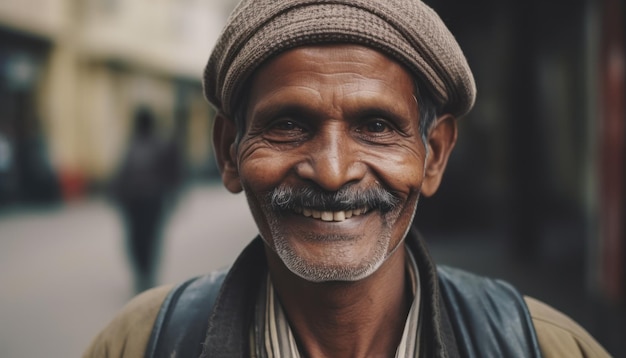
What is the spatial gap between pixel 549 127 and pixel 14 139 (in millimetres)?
11440

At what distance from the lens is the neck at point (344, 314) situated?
5.98 ft

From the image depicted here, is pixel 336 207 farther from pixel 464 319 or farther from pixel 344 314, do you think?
pixel 464 319

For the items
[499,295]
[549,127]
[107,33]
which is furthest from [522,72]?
[107,33]

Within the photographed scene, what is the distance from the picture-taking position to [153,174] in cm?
705

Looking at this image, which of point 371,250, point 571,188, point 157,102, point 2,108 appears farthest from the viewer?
point 157,102

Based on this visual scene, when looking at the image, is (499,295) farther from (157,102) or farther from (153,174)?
(157,102)

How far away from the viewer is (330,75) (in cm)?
168

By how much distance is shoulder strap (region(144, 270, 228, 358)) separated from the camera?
1.77m

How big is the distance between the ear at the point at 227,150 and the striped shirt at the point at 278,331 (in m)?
0.31

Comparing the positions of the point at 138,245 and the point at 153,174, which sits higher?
the point at 153,174

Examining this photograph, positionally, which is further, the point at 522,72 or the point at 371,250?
the point at 522,72

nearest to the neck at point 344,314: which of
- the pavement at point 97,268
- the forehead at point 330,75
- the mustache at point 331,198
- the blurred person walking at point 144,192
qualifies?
the mustache at point 331,198

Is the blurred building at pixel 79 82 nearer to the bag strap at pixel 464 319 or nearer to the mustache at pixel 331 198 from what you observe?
the bag strap at pixel 464 319

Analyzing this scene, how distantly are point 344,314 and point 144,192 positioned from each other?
5505 millimetres
